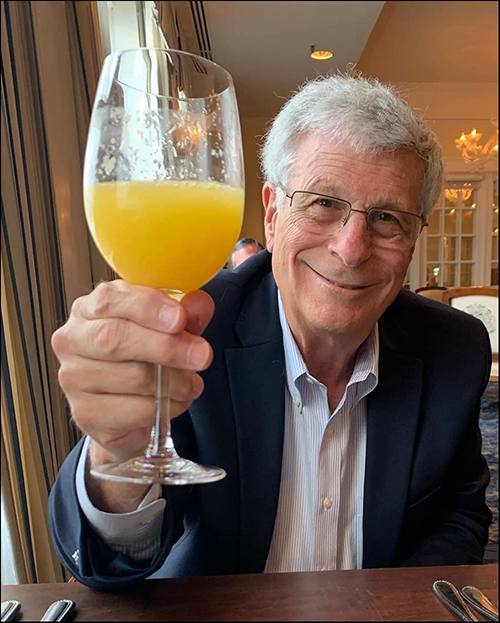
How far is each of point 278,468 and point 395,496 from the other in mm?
192

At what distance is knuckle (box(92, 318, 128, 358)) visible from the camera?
46 centimetres

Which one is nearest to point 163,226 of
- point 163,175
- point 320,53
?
point 163,175

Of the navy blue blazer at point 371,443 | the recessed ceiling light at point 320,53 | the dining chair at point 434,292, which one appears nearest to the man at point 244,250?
the dining chair at point 434,292

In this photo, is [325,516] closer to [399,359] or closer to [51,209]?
[399,359]

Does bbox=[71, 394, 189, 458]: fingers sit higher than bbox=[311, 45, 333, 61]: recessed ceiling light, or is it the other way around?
bbox=[311, 45, 333, 61]: recessed ceiling light

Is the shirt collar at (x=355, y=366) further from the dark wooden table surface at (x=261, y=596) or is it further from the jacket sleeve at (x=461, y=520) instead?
the dark wooden table surface at (x=261, y=596)

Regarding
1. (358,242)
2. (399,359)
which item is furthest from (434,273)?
(399,359)

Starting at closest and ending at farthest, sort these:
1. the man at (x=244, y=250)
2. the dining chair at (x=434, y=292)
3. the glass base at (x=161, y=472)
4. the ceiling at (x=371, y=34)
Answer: the ceiling at (x=371, y=34)
the glass base at (x=161, y=472)
the dining chair at (x=434, y=292)
the man at (x=244, y=250)

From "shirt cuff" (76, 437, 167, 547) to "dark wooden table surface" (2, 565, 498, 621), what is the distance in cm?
6

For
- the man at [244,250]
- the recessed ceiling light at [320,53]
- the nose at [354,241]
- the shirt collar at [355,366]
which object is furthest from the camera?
the man at [244,250]

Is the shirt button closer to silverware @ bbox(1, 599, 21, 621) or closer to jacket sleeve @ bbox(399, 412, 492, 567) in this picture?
silverware @ bbox(1, 599, 21, 621)

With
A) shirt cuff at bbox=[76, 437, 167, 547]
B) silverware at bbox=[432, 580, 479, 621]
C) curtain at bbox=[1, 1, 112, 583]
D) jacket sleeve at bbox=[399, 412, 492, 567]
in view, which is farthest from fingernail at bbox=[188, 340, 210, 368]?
jacket sleeve at bbox=[399, 412, 492, 567]

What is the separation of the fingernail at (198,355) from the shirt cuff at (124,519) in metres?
0.22

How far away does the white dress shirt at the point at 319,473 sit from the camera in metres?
0.84
